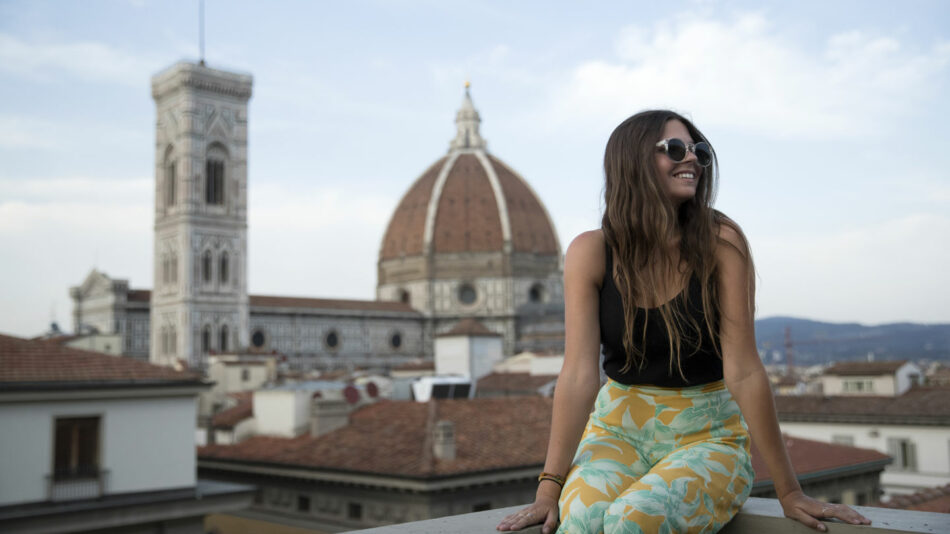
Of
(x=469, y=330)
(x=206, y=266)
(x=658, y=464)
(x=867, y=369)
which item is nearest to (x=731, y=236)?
(x=658, y=464)

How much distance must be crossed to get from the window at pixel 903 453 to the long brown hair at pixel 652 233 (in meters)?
26.6

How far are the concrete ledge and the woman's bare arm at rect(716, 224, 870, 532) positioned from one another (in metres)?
0.11

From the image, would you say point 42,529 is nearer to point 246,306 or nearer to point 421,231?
point 246,306

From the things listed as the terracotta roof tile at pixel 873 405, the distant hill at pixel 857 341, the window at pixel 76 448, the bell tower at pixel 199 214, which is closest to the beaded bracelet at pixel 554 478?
the window at pixel 76 448

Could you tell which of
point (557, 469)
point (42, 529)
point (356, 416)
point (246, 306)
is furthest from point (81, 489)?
point (246, 306)

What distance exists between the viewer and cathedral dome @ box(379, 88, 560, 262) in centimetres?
7975

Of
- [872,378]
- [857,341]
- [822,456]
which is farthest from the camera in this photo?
[857,341]

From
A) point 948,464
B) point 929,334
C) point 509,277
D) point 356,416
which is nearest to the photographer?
point 356,416

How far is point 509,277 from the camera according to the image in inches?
3059

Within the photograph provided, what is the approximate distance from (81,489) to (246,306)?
5054 cm

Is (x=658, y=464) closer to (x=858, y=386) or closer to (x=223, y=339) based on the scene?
(x=858, y=386)

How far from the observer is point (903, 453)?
2655cm

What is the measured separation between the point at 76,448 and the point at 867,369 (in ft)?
87.0

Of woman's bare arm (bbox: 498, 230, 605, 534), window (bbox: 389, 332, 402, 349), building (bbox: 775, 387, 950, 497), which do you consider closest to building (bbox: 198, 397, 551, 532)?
building (bbox: 775, 387, 950, 497)
